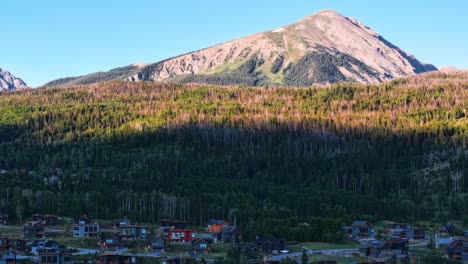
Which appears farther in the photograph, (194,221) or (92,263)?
(194,221)

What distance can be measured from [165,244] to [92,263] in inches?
708

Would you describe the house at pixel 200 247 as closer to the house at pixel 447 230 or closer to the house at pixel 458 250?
the house at pixel 458 250

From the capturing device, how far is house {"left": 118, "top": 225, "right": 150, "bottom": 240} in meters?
133

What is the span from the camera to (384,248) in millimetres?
122250

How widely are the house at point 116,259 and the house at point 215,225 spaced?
106 feet

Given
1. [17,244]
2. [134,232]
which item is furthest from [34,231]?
[134,232]

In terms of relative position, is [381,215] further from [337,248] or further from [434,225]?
[337,248]

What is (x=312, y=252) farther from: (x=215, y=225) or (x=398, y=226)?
(x=398, y=226)

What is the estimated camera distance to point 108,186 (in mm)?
178875

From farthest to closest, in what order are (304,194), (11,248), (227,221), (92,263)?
(304,194), (227,221), (11,248), (92,263)

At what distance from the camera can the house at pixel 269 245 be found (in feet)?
400

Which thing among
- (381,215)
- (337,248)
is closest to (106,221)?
(337,248)

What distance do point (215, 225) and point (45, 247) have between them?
3770 centimetres

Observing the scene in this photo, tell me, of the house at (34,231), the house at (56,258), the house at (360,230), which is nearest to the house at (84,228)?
the house at (34,231)
